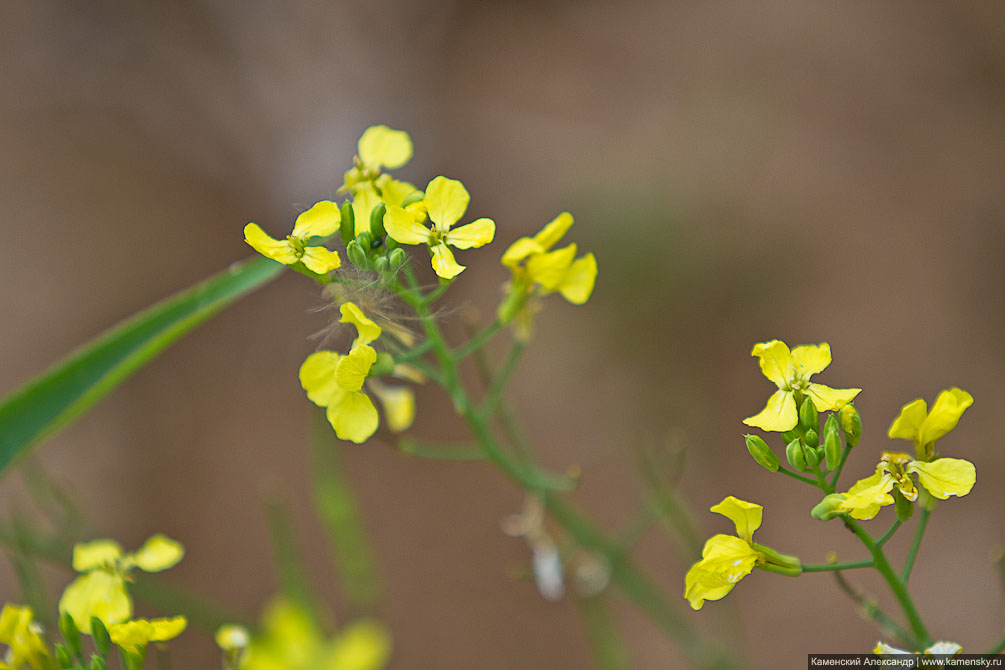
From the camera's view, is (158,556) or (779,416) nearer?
(779,416)

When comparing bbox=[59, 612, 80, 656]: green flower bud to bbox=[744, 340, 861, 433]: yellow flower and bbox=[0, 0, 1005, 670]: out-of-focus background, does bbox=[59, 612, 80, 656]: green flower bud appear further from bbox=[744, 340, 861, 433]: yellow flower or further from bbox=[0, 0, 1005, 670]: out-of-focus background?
bbox=[0, 0, 1005, 670]: out-of-focus background

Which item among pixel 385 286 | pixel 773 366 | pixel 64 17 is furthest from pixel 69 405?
pixel 64 17

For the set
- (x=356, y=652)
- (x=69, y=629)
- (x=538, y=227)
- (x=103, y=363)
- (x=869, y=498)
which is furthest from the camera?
(x=538, y=227)

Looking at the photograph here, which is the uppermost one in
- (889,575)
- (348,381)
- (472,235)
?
(472,235)

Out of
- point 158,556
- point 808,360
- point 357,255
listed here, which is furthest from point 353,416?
point 808,360

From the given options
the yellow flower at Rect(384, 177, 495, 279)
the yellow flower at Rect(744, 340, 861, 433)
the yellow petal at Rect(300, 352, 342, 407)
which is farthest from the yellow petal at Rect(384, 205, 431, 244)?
the yellow flower at Rect(744, 340, 861, 433)

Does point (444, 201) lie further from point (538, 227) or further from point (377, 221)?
point (538, 227)
